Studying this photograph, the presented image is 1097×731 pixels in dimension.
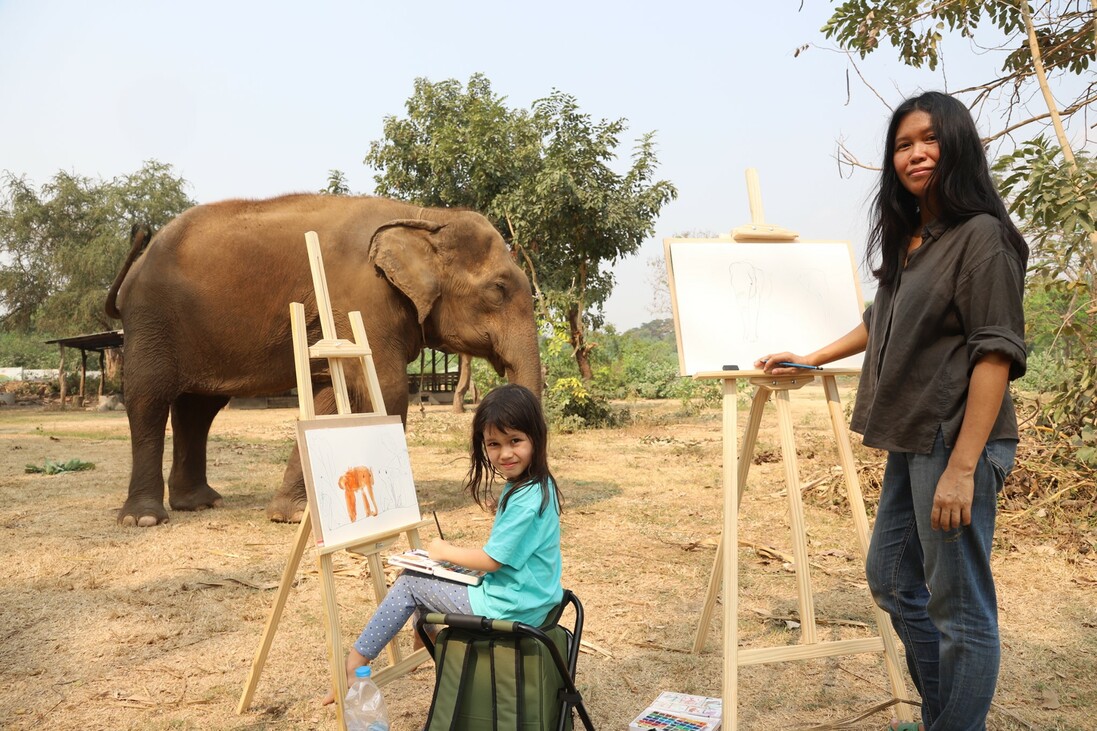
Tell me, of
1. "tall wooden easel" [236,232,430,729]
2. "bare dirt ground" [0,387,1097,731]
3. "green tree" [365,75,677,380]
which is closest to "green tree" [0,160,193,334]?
"green tree" [365,75,677,380]

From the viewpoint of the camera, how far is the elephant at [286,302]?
6496 mm

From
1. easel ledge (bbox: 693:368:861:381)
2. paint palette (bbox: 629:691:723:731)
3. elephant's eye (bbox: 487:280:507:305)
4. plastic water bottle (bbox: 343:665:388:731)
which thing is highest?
elephant's eye (bbox: 487:280:507:305)

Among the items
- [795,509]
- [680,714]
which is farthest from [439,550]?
[795,509]

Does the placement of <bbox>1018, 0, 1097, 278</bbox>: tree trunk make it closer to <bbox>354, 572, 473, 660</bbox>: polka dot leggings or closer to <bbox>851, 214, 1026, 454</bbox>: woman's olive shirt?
<bbox>851, 214, 1026, 454</bbox>: woman's olive shirt

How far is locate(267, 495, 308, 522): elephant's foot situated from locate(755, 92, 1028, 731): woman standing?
5.10 meters

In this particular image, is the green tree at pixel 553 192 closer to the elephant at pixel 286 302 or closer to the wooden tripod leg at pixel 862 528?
the elephant at pixel 286 302

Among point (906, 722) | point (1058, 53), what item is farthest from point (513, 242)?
point (906, 722)

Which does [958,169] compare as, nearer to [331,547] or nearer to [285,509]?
[331,547]

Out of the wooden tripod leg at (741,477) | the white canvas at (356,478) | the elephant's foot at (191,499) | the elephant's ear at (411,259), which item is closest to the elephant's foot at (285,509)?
the elephant's foot at (191,499)

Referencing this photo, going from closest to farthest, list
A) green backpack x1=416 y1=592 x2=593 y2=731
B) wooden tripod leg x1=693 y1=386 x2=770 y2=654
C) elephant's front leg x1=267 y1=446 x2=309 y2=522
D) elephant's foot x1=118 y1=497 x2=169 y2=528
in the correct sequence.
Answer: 1. green backpack x1=416 y1=592 x2=593 y2=731
2. wooden tripod leg x1=693 y1=386 x2=770 y2=654
3. elephant's foot x1=118 y1=497 x2=169 y2=528
4. elephant's front leg x1=267 y1=446 x2=309 y2=522

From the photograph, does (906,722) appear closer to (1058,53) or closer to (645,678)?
(645,678)

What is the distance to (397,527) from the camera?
3.35m

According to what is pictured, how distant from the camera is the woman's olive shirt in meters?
2.18

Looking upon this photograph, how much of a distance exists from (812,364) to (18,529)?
6029 mm
